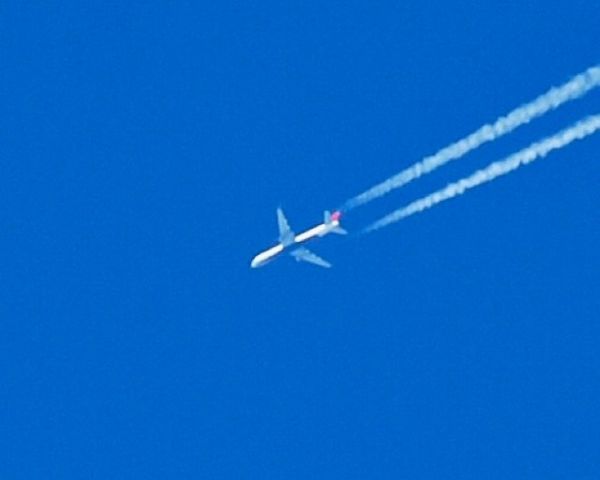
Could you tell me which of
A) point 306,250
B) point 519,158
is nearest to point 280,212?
point 306,250

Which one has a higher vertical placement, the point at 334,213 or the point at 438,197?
the point at 334,213

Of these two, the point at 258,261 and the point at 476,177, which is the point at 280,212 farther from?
the point at 476,177

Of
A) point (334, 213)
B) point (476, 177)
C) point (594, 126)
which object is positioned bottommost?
point (594, 126)
